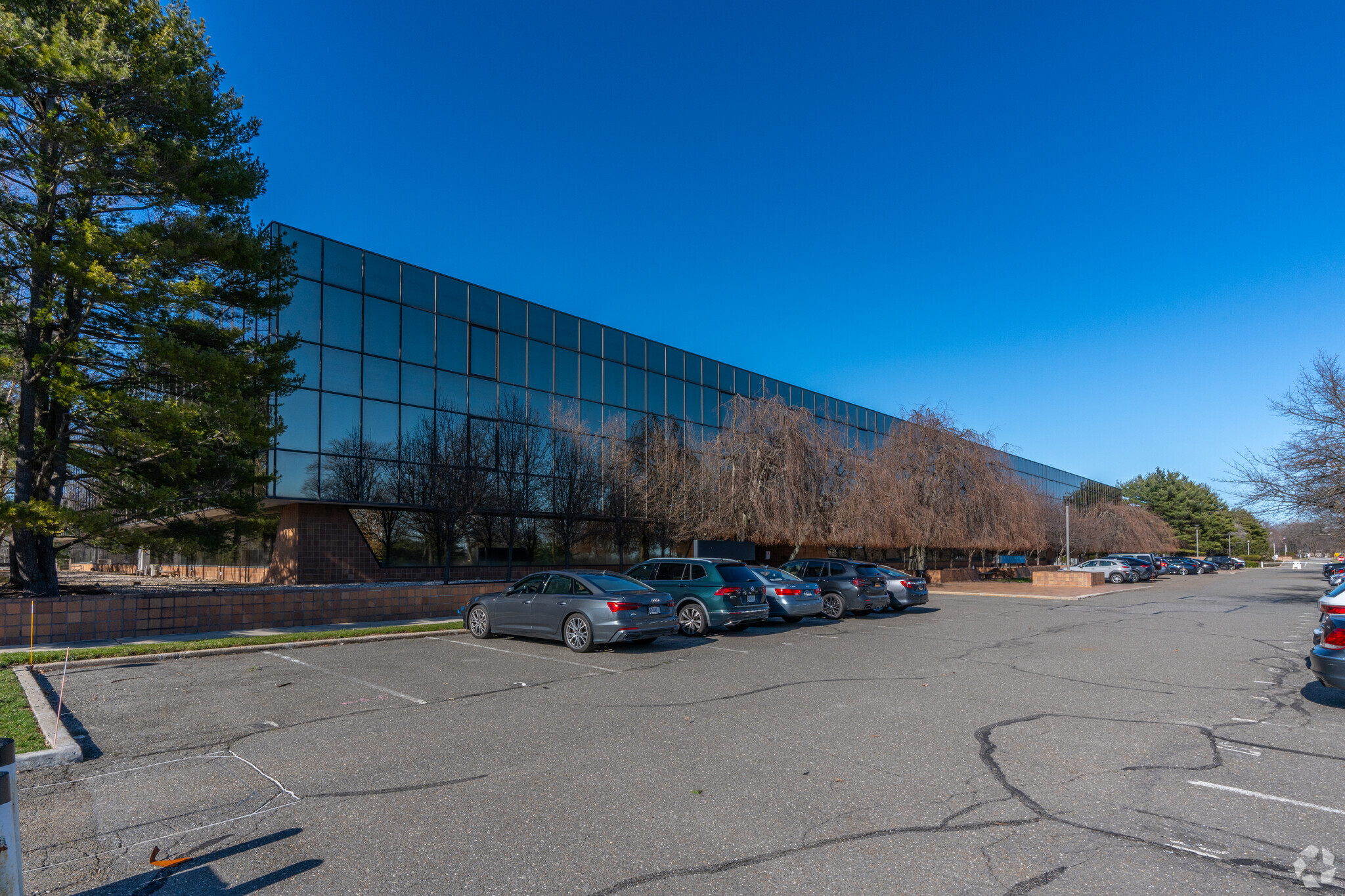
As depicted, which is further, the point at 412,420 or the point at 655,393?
the point at 655,393

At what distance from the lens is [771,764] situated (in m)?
6.31

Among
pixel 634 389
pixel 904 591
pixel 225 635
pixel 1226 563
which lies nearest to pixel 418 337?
pixel 634 389

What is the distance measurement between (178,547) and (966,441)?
1295 inches

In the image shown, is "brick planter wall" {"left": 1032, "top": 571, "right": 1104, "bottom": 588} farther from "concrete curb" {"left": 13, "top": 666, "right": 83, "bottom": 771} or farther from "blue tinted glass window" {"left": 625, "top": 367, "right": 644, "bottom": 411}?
"concrete curb" {"left": 13, "top": 666, "right": 83, "bottom": 771}

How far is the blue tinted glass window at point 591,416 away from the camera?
113 feet

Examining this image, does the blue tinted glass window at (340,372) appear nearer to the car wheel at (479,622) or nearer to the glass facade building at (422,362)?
the glass facade building at (422,362)

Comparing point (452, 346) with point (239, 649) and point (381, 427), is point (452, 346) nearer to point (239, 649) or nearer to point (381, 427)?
point (381, 427)

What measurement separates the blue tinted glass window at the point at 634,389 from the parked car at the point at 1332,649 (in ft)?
98.9

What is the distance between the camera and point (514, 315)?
108 feet

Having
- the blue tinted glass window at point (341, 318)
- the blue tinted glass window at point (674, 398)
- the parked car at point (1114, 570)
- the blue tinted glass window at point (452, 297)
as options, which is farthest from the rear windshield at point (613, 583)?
the parked car at point (1114, 570)

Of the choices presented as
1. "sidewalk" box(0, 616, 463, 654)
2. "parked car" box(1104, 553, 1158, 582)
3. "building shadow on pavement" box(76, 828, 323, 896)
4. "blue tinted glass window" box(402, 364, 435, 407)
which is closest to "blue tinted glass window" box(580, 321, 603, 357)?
"blue tinted glass window" box(402, 364, 435, 407)

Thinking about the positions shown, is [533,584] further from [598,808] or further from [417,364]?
[417,364]

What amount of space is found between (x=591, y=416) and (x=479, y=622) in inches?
818

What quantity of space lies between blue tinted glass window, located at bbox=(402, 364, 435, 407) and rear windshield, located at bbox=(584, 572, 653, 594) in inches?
695
